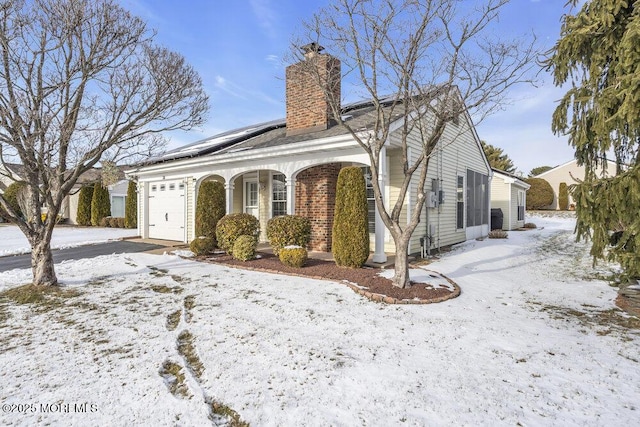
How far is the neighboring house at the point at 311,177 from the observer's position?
26.9 feet

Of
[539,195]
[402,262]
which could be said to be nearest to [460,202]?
[402,262]

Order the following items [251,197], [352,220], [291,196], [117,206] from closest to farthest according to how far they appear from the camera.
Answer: [352,220]
[291,196]
[251,197]
[117,206]

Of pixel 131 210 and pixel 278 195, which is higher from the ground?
pixel 278 195

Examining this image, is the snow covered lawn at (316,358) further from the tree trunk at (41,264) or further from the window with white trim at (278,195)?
the window with white trim at (278,195)

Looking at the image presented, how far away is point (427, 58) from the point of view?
579 cm

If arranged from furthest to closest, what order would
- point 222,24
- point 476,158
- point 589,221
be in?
point 476,158, point 222,24, point 589,221

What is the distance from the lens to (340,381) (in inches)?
107

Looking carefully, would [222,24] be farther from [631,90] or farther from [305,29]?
[631,90]

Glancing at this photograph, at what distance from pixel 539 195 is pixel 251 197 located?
2588 centimetres

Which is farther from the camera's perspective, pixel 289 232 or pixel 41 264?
pixel 289 232

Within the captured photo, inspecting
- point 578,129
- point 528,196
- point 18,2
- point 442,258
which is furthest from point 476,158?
point 528,196

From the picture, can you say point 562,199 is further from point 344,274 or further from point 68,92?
point 68,92

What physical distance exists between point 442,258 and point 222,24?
27.2 ft

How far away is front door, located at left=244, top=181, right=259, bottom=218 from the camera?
1132 cm
